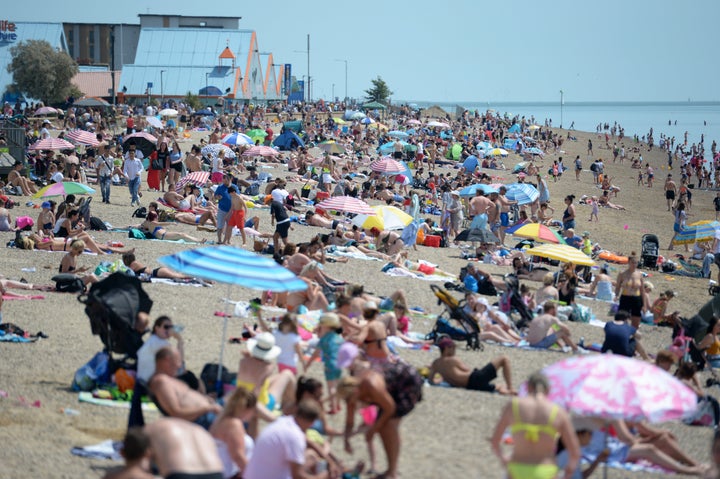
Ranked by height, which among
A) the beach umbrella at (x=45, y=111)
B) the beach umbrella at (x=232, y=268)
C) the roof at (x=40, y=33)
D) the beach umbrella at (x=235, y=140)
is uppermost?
the roof at (x=40, y=33)

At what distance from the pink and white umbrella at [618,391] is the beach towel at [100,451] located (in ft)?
11.2

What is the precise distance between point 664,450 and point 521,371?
2803mm

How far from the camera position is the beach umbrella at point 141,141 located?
2606cm

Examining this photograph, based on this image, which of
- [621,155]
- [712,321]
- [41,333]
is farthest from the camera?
[621,155]

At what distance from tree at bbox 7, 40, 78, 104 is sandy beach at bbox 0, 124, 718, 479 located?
116 feet

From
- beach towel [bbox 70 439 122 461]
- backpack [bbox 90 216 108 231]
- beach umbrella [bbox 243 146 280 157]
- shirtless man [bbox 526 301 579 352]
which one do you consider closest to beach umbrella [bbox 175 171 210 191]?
backpack [bbox 90 216 108 231]

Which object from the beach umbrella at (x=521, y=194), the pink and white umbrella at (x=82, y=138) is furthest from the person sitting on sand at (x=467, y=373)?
the pink and white umbrella at (x=82, y=138)

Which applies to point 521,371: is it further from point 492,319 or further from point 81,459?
point 81,459

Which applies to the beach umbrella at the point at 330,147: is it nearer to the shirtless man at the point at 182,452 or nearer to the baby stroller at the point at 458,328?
the baby stroller at the point at 458,328

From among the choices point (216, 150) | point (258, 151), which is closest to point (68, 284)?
point (216, 150)

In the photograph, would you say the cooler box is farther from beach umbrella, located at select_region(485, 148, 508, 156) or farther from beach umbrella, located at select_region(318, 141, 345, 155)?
beach umbrella, located at select_region(485, 148, 508, 156)

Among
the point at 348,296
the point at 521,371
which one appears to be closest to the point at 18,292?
the point at 348,296

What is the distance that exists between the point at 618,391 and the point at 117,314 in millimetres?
4751

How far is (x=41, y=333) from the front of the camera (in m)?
10.7
